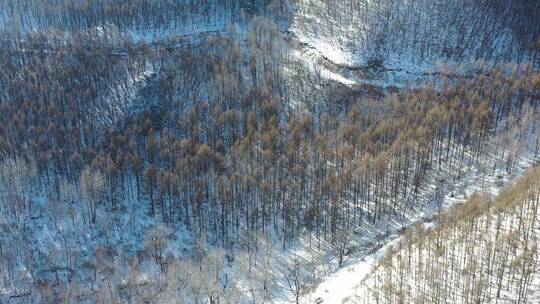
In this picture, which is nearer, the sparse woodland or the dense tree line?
the sparse woodland

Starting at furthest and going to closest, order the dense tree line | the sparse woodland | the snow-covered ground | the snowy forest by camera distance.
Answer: the dense tree line
the snowy forest
the snow-covered ground
the sparse woodland

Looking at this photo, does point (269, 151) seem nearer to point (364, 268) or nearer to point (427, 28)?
point (364, 268)

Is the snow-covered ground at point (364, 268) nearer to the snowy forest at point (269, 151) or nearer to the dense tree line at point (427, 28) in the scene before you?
the snowy forest at point (269, 151)

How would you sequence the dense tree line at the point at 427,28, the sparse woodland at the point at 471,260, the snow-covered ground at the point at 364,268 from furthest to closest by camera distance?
1. the dense tree line at the point at 427,28
2. the snow-covered ground at the point at 364,268
3. the sparse woodland at the point at 471,260

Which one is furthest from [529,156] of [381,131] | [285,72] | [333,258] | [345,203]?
[285,72]

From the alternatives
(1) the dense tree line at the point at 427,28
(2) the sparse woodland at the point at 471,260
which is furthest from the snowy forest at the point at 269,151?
(1) the dense tree line at the point at 427,28

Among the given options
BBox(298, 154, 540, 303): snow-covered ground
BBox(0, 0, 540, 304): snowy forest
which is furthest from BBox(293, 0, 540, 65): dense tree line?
BBox(298, 154, 540, 303): snow-covered ground

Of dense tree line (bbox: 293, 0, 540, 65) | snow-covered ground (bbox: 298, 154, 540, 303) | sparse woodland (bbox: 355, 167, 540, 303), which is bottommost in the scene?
snow-covered ground (bbox: 298, 154, 540, 303)

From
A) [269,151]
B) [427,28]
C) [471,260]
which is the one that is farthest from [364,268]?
[427,28]

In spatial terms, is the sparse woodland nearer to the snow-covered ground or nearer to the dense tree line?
the snow-covered ground

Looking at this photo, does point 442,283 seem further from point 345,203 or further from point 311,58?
point 311,58
